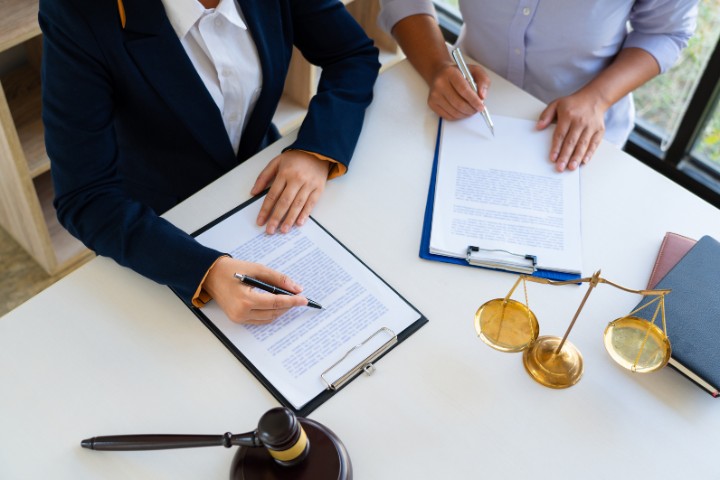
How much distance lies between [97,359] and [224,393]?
19cm

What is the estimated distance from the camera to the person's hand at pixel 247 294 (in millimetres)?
1009

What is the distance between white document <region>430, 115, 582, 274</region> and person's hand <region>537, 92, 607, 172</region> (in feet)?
0.06

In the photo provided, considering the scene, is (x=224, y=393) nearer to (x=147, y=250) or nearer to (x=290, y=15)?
(x=147, y=250)

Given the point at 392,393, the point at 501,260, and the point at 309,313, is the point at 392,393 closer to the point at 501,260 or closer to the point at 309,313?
the point at 309,313

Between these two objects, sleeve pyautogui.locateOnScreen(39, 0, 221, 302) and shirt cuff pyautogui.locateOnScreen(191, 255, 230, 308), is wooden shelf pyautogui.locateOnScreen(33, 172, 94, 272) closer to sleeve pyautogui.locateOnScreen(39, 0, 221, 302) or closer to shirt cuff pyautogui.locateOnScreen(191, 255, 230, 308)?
sleeve pyautogui.locateOnScreen(39, 0, 221, 302)

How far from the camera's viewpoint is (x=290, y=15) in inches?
52.3

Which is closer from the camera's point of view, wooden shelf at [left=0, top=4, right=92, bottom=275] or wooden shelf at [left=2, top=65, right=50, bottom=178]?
wooden shelf at [left=0, top=4, right=92, bottom=275]

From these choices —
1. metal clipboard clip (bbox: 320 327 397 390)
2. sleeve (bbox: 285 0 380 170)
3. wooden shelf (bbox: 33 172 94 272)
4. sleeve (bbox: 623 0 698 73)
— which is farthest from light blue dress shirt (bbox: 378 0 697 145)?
wooden shelf (bbox: 33 172 94 272)

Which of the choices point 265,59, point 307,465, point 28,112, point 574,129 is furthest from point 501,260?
point 28,112

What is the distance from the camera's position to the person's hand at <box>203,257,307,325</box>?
3.31 ft

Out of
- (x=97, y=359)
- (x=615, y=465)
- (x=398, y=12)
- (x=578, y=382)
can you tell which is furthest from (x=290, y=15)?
(x=615, y=465)

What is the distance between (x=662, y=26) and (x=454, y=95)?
508mm

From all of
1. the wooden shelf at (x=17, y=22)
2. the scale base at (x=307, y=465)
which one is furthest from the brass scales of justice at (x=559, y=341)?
the wooden shelf at (x=17, y=22)

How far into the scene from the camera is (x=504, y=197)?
1219 millimetres
